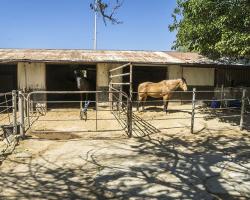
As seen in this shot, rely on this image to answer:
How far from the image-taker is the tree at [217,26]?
858 centimetres

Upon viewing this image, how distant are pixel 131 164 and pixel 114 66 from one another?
8.85 meters

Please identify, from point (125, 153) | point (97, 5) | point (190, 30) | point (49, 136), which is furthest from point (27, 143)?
point (190, 30)

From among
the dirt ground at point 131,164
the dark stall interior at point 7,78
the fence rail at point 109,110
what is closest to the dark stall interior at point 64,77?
the dark stall interior at point 7,78

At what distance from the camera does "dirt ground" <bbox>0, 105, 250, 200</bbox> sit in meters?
4.73

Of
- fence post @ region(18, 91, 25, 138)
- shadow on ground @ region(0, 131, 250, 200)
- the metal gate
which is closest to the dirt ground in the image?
shadow on ground @ region(0, 131, 250, 200)

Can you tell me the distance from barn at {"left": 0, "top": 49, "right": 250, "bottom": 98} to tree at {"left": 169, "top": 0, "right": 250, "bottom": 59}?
3098 millimetres

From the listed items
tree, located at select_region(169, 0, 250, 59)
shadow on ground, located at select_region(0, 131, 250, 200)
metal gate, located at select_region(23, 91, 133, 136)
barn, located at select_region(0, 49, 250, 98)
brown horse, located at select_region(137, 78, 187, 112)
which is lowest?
shadow on ground, located at select_region(0, 131, 250, 200)

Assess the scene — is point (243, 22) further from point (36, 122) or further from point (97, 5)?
point (36, 122)

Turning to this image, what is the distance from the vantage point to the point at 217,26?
917cm

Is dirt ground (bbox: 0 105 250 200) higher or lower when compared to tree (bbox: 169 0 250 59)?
lower

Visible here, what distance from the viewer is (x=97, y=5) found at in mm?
4367

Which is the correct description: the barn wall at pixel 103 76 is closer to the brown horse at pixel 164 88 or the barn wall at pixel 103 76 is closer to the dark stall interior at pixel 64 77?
the brown horse at pixel 164 88

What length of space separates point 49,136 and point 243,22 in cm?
623

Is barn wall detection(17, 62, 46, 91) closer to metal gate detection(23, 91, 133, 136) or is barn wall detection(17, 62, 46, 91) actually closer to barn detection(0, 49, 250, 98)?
barn detection(0, 49, 250, 98)
